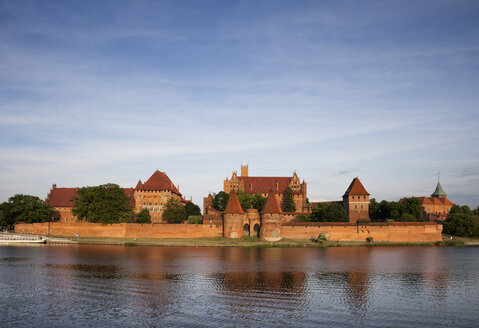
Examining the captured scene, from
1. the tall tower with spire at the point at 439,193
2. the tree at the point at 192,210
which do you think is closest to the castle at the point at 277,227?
the tree at the point at 192,210

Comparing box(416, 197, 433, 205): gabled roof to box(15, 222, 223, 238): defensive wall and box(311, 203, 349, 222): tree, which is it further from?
box(15, 222, 223, 238): defensive wall

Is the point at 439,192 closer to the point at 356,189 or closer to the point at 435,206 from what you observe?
the point at 435,206

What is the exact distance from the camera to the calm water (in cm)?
1714

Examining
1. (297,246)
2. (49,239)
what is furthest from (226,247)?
(49,239)

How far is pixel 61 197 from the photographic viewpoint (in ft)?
249

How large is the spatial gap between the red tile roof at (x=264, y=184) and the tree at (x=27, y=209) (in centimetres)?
3342

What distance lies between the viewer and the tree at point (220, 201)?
71.1m

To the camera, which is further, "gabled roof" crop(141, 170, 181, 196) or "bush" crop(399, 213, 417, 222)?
"gabled roof" crop(141, 170, 181, 196)

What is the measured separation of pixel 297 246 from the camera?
5153cm

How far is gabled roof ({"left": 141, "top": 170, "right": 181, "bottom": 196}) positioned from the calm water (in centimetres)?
3670

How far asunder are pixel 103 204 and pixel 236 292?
40.3m

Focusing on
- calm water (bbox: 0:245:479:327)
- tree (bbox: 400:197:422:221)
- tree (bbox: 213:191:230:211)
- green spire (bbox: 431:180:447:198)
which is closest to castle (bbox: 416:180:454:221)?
green spire (bbox: 431:180:447:198)

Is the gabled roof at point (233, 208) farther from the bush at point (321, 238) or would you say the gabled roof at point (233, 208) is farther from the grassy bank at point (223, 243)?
the bush at point (321, 238)

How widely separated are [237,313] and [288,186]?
62490mm
